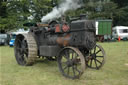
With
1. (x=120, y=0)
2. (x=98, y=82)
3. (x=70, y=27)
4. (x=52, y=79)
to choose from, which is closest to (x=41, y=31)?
(x=70, y=27)

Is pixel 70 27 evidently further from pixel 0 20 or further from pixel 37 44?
pixel 0 20

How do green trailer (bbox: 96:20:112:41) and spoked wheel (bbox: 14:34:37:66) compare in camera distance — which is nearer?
spoked wheel (bbox: 14:34:37:66)

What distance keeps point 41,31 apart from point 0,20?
1490 cm

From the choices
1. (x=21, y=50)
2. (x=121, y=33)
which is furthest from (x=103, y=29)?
(x=21, y=50)

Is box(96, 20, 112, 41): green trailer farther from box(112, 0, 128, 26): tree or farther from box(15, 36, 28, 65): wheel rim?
box(15, 36, 28, 65): wheel rim

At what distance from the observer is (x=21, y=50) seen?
6.55m

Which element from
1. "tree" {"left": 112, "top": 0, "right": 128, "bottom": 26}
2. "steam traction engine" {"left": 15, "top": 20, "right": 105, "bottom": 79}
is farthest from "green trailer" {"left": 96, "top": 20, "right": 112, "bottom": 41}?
"steam traction engine" {"left": 15, "top": 20, "right": 105, "bottom": 79}

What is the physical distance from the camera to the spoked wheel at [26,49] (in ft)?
19.4

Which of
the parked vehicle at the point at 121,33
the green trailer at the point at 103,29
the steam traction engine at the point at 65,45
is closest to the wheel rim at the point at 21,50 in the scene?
the steam traction engine at the point at 65,45

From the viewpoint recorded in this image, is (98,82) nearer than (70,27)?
Yes

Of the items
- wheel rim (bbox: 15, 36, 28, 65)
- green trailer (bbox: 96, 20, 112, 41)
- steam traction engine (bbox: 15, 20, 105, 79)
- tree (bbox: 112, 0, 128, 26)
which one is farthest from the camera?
tree (bbox: 112, 0, 128, 26)

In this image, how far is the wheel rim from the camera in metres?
6.43

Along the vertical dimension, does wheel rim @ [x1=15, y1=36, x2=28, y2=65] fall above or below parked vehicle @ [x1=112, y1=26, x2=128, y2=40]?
above

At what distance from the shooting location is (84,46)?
4.66 meters
